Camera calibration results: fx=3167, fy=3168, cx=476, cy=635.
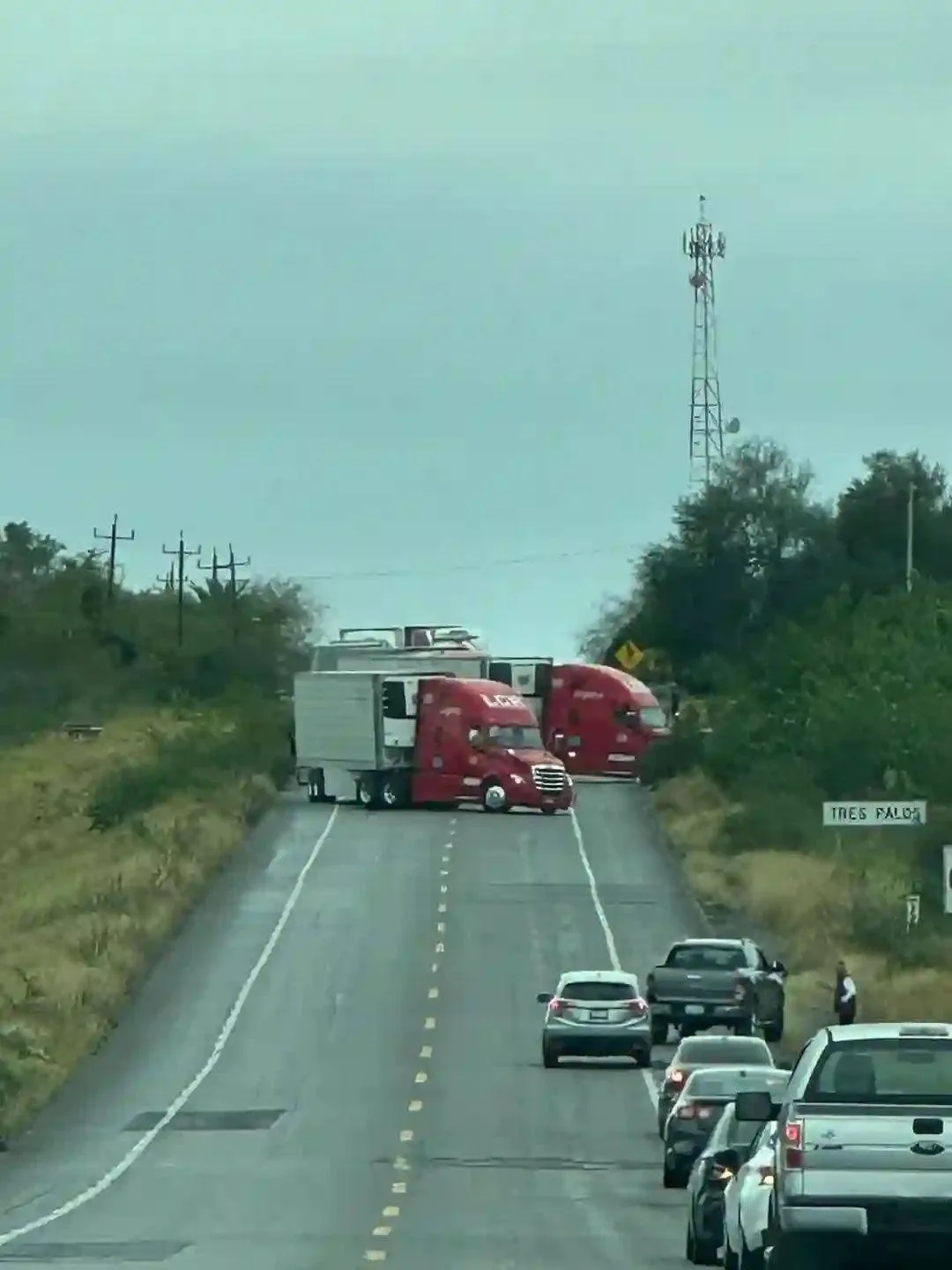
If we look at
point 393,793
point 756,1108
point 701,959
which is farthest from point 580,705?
point 756,1108

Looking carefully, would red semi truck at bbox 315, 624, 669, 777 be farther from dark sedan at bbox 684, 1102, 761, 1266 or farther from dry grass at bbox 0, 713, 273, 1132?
dark sedan at bbox 684, 1102, 761, 1266

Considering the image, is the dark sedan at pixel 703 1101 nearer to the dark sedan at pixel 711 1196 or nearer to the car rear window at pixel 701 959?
the dark sedan at pixel 711 1196

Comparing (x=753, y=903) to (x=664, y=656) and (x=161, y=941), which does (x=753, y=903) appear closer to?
(x=161, y=941)

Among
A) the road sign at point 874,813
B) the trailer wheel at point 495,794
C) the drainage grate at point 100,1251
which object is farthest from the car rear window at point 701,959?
the trailer wheel at point 495,794

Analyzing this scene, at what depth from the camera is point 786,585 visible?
371 ft

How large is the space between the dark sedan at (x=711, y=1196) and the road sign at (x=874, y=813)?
15.8 m

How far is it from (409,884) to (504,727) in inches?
544

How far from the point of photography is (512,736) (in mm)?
82000

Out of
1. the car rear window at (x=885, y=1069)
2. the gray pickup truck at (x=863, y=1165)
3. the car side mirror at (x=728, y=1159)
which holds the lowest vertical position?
the car side mirror at (x=728, y=1159)

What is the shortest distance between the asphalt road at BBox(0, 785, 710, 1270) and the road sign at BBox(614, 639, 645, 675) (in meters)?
22.3

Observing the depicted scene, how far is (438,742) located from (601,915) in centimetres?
1875

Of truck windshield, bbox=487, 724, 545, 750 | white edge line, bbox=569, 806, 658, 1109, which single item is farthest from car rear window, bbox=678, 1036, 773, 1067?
truck windshield, bbox=487, 724, 545, 750

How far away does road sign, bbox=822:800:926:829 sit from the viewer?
38844 millimetres

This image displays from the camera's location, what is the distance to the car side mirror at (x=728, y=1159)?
22.2 metres
